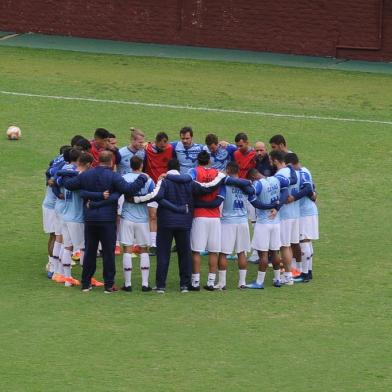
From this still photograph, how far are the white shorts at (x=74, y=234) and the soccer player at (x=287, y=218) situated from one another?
2.70 meters

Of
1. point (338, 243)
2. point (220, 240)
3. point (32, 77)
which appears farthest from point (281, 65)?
point (220, 240)

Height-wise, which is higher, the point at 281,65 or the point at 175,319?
the point at 281,65

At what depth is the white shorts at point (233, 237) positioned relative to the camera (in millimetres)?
16875

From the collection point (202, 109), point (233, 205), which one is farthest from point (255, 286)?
point (202, 109)

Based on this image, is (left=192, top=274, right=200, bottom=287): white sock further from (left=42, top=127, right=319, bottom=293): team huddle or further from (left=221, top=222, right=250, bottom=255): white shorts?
(left=221, top=222, right=250, bottom=255): white shorts

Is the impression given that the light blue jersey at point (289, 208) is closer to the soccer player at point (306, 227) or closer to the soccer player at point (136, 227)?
the soccer player at point (306, 227)

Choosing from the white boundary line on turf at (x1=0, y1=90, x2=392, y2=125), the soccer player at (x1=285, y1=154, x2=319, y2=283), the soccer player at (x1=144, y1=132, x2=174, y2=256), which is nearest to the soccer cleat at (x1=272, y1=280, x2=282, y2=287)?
the soccer player at (x1=285, y1=154, x2=319, y2=283)

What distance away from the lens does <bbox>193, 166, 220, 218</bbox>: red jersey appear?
16688 mm

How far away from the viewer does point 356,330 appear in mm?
15352

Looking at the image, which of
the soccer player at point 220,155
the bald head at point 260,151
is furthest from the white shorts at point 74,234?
the bald head at point 260,151

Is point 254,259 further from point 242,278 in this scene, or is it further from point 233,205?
point 233,205

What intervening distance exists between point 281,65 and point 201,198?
52.5ft

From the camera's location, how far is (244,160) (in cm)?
1844

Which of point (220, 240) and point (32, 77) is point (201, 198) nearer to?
point (220, 240)
